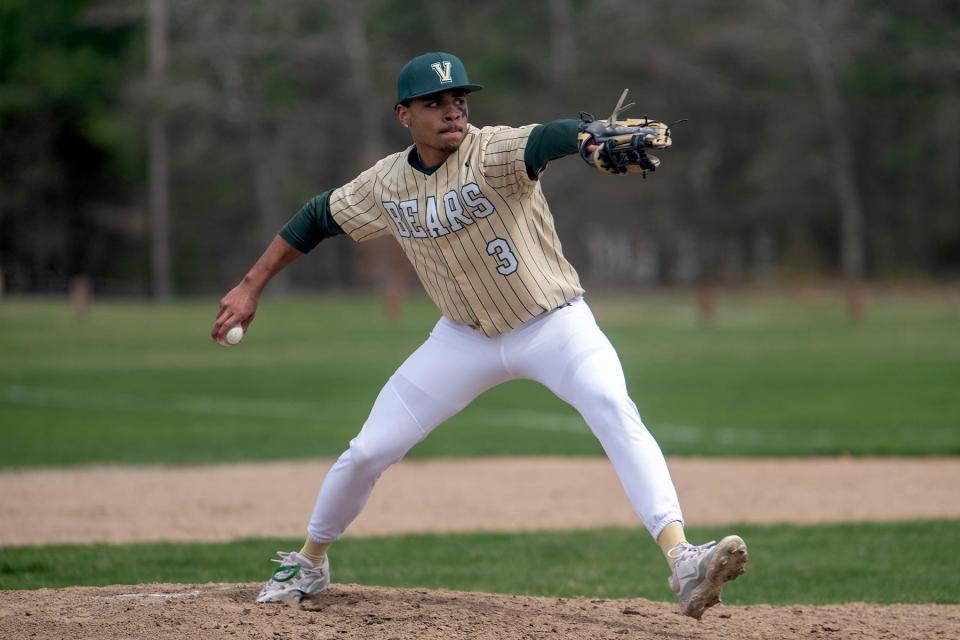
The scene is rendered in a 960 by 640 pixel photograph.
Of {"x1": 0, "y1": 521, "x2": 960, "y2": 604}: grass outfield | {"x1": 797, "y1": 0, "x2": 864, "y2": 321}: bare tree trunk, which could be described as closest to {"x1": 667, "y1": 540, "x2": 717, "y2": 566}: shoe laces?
{"x1": 0, "y1": 521, "x2": 960, "y2": 604}: grass outfield

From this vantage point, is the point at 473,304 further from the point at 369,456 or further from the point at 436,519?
the point at 436,519

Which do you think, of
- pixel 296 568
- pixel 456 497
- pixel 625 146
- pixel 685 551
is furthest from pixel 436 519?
pixel 625 146

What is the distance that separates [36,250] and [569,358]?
1772 inches

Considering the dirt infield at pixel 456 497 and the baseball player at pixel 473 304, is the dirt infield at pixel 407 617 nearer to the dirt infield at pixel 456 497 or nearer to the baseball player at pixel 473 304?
the baseball player at pixel 473 304

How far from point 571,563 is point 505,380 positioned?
8.63ft

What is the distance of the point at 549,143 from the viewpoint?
15.5ft

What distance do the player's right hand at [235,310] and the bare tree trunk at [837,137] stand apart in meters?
40.7

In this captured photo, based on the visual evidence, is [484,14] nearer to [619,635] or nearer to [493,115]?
[493,115]

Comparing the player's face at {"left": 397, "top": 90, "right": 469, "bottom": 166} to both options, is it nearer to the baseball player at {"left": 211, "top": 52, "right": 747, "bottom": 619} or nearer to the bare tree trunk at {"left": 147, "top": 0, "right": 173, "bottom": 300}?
the baseball player at {"left": 211, "top": 52, "right": 747, "bottom": 619}

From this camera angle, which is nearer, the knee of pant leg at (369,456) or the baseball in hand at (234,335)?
the knee of pant leg at (369,456)

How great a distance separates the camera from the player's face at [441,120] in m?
5.06

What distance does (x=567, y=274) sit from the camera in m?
5.25

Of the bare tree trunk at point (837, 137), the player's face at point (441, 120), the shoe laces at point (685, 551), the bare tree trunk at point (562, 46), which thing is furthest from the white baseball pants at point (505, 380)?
the bare tree trunk at point (562, 46)

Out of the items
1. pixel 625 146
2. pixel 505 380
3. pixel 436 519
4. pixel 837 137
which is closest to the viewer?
pixel 625 146
